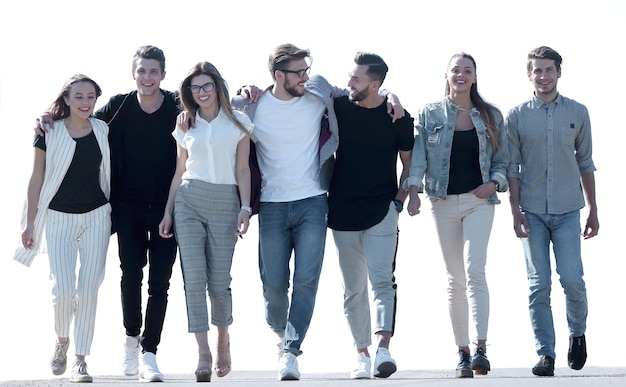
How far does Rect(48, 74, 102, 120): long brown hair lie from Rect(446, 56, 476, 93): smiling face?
270 centimetres

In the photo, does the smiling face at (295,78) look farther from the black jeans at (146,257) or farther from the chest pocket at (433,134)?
the black jeans at (146,257)

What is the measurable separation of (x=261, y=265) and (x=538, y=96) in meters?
2.67

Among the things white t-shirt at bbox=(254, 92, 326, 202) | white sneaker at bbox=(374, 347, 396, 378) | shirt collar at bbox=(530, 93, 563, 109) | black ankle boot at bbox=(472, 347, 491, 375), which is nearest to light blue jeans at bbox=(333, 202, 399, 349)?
white sneaker at bbox=(374, 347, 396, 378)

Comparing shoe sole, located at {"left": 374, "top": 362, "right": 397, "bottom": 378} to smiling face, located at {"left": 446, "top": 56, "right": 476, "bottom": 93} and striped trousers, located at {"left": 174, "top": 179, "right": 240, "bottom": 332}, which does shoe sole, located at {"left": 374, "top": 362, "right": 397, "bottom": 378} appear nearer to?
striped trousers, located at {"left": 174, "top": 179, "right": 240, "bottom": 332}

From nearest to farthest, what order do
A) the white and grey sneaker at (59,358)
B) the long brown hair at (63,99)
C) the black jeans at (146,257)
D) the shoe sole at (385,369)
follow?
the shoe sole at (385,369) < the black jeans at (146,257) < the long brown hair at (63,99) < the white and grey sneaker at (59,358)

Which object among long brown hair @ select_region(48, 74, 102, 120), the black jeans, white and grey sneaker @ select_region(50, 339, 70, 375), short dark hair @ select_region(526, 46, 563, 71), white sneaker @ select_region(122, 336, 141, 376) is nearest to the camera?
the black jeans

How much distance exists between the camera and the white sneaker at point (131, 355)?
28.6 ft

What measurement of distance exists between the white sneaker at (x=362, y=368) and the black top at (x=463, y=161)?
1.40m

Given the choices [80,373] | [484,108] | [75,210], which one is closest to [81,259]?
[75,210]

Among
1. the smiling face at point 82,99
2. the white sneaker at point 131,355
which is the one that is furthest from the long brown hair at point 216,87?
the white sneaker at point 131,355

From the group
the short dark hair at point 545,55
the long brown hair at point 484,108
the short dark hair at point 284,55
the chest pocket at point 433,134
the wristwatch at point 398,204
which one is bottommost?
the wristwatch at point 398,204

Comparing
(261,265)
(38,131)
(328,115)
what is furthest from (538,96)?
(38,131)

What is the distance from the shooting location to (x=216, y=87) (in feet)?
27.0

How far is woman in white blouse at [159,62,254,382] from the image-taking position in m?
8.11
